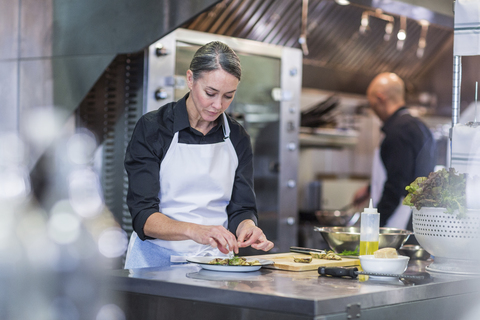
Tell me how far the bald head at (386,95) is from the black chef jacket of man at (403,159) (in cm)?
35

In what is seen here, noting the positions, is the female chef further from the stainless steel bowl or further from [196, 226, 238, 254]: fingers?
the stainless steel bowl

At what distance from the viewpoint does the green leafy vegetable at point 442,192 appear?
203 cm

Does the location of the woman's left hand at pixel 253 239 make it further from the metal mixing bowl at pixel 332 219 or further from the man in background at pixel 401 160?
the metal mixing bowl at pixel 332 219

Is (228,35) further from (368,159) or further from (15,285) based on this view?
(368,159)

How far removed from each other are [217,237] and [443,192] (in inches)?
30.6

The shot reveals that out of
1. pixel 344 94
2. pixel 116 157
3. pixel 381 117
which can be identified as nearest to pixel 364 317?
pixel 116 157

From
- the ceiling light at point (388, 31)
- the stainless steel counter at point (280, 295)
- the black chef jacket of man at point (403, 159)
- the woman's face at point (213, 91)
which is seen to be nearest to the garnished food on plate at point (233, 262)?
the stainless steel counter at point (280, 295)

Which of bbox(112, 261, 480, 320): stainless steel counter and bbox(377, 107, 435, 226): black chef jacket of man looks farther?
bbox(377, 107, 435, 226): black chef jacket of man

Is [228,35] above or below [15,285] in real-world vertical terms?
above

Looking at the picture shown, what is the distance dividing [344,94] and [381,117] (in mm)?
1546

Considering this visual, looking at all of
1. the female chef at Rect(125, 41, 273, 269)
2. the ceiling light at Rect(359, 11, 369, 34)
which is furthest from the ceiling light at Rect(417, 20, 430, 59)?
the female chef at Rect(125, 41, 273, 269)

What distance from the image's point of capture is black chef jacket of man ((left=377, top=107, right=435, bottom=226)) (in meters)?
4.15

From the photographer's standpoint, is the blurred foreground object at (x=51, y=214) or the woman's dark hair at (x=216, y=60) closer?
the woman's dark hair at (x=216, y=60)

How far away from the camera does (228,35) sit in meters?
4.30
